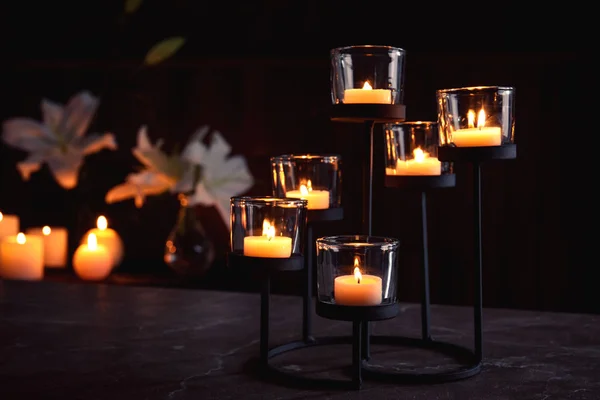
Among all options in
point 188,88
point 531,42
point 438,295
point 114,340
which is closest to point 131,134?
point 188,88

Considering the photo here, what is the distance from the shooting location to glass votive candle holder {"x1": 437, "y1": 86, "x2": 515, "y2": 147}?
109 centimetres

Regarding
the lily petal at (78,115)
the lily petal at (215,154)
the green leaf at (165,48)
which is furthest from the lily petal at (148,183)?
the green leaf at (165,48)

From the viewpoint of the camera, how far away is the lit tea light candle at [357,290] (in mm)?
983

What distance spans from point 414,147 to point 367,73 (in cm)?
15

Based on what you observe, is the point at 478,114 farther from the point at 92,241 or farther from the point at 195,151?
the point at 92,241

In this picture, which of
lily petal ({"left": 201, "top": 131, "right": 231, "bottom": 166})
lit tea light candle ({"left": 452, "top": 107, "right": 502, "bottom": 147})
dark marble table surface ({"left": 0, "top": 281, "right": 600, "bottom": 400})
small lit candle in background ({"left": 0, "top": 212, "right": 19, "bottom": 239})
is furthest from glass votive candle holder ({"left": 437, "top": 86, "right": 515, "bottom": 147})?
small lit candle in background ({"left": 0, "top": 212, "right": 19, "bottom": 239})

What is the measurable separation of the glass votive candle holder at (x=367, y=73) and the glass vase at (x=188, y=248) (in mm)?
1103

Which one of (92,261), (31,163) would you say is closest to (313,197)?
(92,261)

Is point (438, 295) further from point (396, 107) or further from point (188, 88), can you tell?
point (396, 107)

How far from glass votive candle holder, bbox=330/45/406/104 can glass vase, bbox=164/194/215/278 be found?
1.10 metres

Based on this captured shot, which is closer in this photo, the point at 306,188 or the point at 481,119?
the point at 481,119

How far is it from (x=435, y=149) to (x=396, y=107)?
136 millimetres

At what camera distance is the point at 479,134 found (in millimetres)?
1088

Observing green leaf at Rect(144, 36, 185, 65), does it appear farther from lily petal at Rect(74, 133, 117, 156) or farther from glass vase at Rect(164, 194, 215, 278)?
glass vase at Rect(164, 194, 215, 278)
